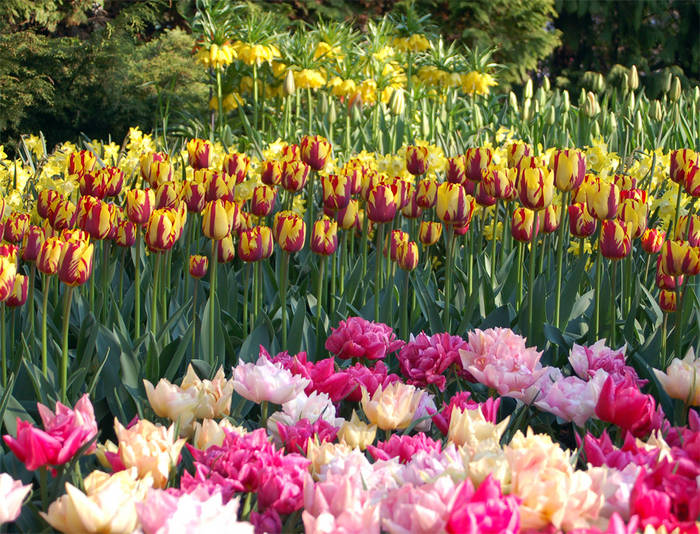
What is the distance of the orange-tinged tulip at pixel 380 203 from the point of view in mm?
2352

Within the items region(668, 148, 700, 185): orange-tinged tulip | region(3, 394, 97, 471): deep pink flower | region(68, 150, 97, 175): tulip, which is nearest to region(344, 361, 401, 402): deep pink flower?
region(3, 394, 97, 471): deep pink flower

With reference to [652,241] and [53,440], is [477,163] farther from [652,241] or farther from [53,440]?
[53,440]

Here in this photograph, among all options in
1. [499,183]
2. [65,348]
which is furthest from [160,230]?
[499,183]

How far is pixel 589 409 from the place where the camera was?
152cm

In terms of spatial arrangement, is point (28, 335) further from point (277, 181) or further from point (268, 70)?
point (268, 70)

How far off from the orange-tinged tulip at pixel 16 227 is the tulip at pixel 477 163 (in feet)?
4.13

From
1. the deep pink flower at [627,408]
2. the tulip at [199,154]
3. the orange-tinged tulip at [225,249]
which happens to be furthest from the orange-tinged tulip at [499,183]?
the deep pink flower at [627,408]

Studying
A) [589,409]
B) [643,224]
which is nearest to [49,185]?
[643,224]

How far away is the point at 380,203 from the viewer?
2.35 meters

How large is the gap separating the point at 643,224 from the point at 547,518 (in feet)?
4.52

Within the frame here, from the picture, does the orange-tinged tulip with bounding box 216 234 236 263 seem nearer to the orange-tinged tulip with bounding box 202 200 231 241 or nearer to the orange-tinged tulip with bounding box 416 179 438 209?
the orange-tinged tulip with bounding box 202 200 231 241

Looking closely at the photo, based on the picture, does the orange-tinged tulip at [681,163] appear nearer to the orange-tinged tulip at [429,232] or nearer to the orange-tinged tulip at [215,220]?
the orange-tinged tulip at [429,232]

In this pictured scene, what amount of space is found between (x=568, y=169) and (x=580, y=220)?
6.8 inches

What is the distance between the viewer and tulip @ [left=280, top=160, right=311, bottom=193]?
8.69ft
